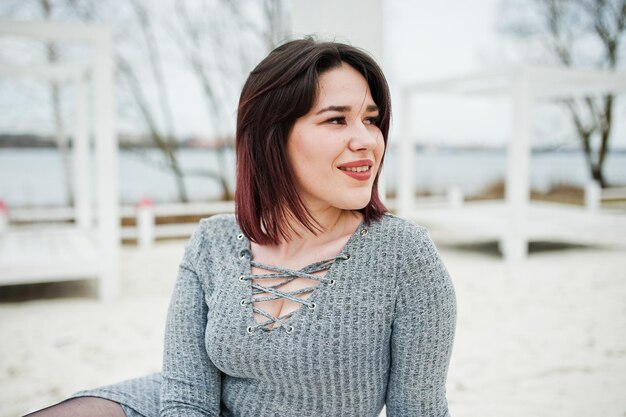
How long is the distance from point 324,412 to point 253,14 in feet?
34.9

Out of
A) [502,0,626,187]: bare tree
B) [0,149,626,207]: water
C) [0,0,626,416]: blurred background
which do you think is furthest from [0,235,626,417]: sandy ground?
[502,0,626,187]: bare tree

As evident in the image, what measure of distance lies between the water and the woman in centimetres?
747

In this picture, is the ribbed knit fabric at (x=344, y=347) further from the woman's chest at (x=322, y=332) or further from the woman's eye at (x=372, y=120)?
the woman's eye at (x=372, y=120)

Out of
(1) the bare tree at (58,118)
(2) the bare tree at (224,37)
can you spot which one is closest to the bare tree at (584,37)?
(2) the bare tree at (224,37)

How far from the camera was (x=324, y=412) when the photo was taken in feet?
4.33

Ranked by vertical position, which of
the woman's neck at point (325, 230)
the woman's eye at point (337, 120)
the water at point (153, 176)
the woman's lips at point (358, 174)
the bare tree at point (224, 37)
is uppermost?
the bare tree at point (224, 37)

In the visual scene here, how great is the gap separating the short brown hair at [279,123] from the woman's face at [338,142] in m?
0.03

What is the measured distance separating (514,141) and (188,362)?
632 centimetres

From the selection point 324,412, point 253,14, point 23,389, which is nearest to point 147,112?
point 253,14

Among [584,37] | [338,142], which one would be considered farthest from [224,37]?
[338,142]

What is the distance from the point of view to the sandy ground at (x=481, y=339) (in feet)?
10.1

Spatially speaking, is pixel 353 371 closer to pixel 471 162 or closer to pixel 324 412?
pixel 324 412

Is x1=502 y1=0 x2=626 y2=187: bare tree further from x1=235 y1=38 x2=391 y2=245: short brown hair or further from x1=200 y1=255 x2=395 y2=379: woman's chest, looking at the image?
x1=200 y1=255 x2=395 y2=379: woman's chest

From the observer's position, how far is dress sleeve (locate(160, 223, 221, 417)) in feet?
4.61
